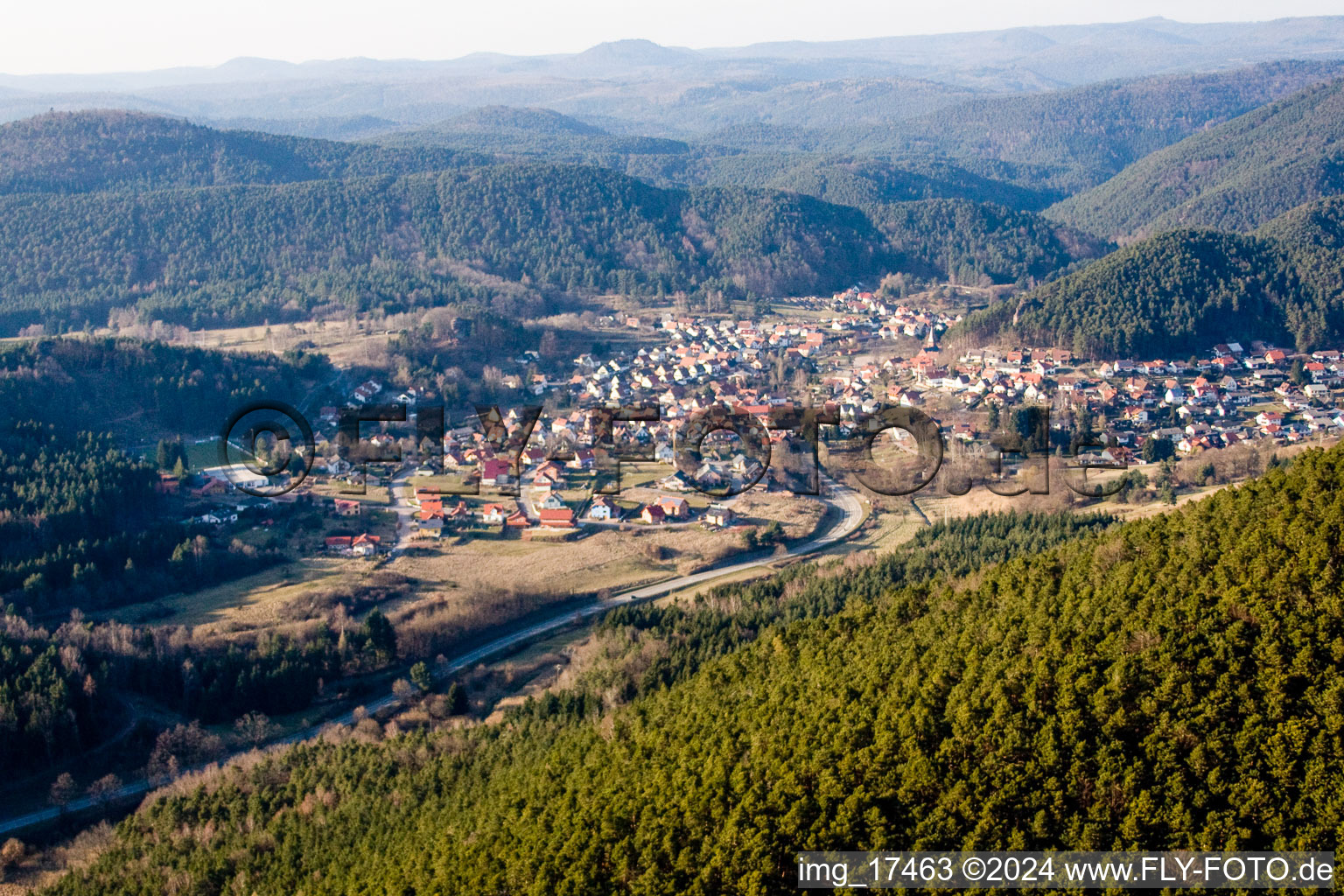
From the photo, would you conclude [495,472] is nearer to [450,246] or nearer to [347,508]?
[347,508]

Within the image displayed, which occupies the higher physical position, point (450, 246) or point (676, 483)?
point (450, 246)

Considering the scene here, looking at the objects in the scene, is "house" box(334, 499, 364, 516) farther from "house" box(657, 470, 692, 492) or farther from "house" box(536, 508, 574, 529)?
"house" box(657, 470, 692, 492)

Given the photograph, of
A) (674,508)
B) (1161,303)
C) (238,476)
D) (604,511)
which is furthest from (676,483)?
(1161,303)

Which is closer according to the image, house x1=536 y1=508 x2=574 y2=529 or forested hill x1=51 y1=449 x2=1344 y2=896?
forested hill x1=51 y1=449 x2=1344 y2=896

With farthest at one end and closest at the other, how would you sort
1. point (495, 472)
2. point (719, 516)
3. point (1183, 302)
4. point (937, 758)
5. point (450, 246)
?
point (450, 246) < point (1183, 302) < point (495, 472) < point (719, 516) < point (937, 758)

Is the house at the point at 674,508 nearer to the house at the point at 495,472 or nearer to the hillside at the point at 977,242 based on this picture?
the house at the point at 495,472

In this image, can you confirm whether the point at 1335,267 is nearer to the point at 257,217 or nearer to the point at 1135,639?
the point at 1135,639

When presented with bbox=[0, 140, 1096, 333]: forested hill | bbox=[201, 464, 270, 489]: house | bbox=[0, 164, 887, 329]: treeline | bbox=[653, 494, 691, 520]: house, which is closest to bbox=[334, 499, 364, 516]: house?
bbox=[201, 464, 270, 489]: house
